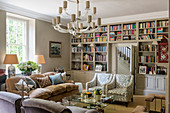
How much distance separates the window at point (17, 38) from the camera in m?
5.25

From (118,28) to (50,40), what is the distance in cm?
276

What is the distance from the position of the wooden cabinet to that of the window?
4.31 m

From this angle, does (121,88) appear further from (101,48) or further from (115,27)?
(115,27)

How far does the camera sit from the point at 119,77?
520cm

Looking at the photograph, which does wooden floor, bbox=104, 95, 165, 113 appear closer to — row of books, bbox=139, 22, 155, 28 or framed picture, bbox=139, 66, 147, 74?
framed picture, bbox=139, 66, 147, 74

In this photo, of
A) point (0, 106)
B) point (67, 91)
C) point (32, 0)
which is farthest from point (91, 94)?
point (32, 0)

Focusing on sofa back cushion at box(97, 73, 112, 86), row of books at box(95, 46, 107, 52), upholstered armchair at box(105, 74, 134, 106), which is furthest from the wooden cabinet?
row of books at box(95, 46, 107, 52)

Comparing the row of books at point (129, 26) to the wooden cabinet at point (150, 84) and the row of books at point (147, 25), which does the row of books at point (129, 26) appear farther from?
the wooden cabinet at point (150, 84)

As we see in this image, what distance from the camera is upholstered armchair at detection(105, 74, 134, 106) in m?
4.53

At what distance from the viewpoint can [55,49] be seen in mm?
6645

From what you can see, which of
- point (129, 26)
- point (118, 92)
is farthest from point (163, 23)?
point (118, 92)

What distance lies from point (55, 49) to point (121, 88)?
314 cm

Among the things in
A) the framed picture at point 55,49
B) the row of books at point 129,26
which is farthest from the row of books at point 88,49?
the row of books at point 129,26

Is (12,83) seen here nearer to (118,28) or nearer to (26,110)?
(26,110)
